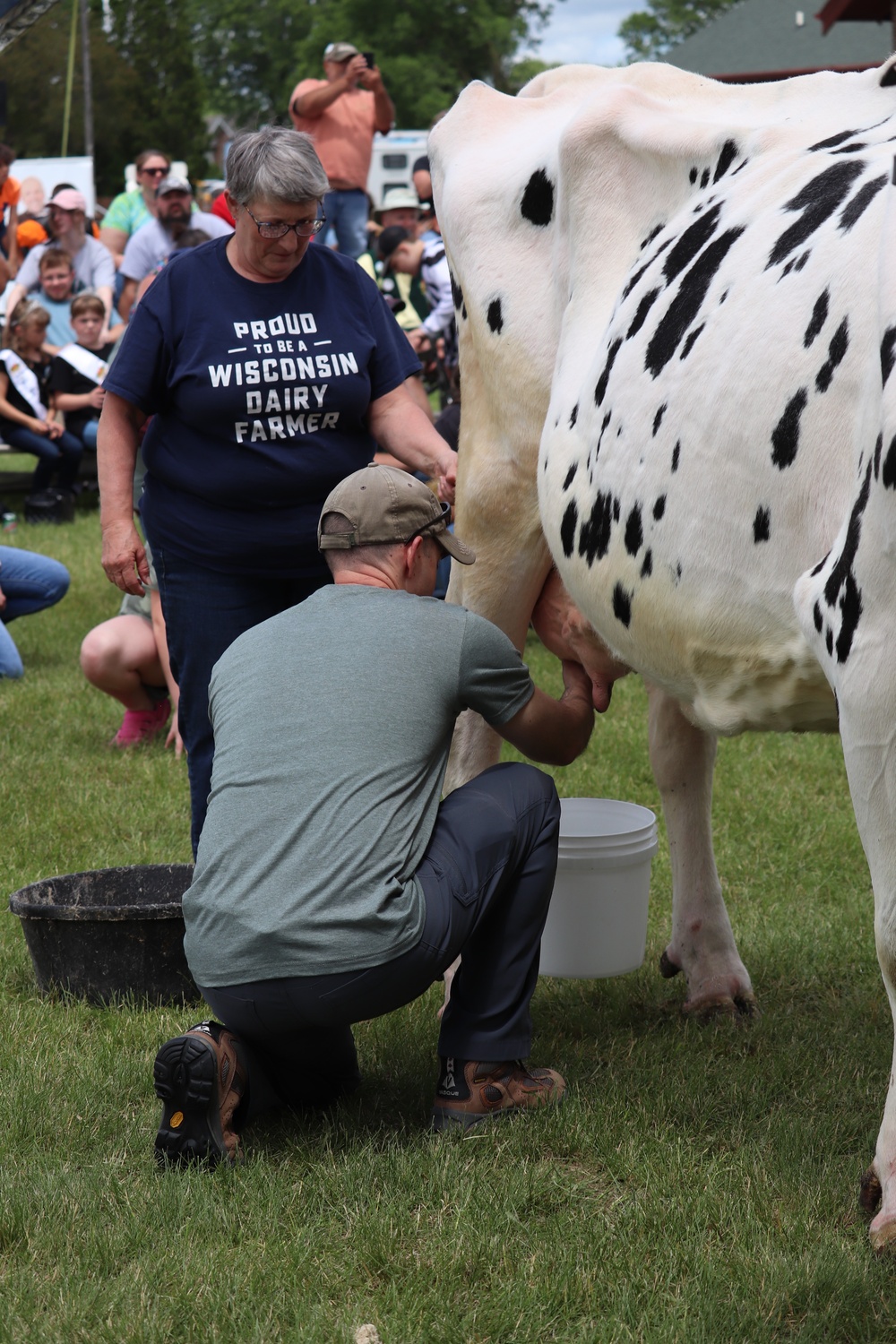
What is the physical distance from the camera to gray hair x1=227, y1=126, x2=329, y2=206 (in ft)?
11.9

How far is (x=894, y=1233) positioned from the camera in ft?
8.28

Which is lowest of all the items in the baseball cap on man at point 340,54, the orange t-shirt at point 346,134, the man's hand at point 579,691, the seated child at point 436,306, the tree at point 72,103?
the man's hand at point 579,691

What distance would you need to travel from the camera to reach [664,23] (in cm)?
6881

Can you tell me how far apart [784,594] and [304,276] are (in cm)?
184

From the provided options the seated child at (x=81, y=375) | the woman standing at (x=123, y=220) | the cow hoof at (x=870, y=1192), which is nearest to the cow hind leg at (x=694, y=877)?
the cow hoof at (x=870, y=1192)

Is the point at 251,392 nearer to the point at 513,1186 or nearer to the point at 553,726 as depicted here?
the point at 553,726

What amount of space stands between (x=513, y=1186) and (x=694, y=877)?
1.23 metres

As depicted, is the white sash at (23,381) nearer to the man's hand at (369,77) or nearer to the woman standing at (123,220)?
the woman standing at (123,220)

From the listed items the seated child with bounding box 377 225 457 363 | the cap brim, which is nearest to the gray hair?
the cap brim

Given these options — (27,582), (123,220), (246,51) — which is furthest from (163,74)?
(27,582)

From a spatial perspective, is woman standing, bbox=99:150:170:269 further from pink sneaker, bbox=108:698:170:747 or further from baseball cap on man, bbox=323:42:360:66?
pink sneaker, bbox=108:698:170:747

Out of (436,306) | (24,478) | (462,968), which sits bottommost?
(462,968)

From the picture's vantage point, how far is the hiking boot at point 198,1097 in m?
2.90

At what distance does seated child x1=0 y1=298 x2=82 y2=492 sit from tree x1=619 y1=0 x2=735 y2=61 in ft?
195
